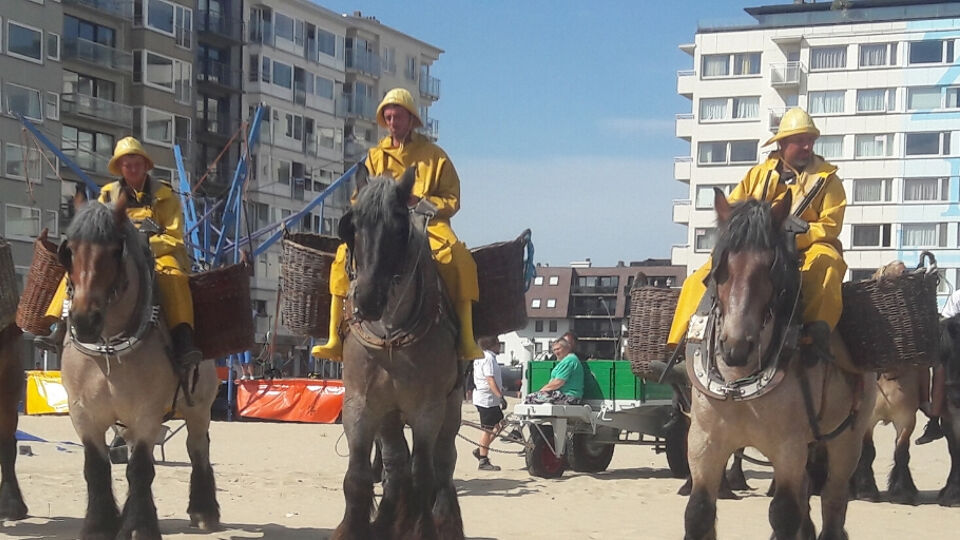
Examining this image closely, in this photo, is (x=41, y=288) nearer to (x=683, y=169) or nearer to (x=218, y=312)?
(x=218, y=312)

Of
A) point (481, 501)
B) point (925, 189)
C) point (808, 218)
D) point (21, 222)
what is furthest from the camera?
point (925, 189)

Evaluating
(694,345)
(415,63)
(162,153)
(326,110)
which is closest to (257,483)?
(694,345)

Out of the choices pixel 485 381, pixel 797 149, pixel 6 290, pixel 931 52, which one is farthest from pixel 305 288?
pixel 931 52

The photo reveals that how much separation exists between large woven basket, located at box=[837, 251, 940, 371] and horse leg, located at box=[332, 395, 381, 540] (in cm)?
343

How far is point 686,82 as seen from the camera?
8631cm

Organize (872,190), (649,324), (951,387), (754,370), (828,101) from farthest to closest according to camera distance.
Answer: (828,101) < (872,190) < (951,387) < (649,324) < (754,370)

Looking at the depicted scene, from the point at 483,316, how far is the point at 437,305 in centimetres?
125

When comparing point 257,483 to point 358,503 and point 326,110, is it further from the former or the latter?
point 326,110

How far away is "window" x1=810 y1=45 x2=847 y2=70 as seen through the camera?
274ft

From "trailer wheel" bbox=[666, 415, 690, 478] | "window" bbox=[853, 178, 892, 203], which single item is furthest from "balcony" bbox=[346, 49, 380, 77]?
"trailer wheel" bbox=[666, 415, 690, 478]

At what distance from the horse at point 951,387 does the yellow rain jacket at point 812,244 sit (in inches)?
286

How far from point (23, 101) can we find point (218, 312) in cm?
5262

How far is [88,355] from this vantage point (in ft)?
32.6

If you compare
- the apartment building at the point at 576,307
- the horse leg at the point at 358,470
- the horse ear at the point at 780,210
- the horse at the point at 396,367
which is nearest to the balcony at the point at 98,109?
the horse at the point at 396,367
